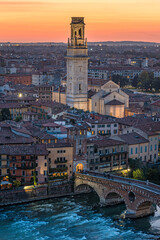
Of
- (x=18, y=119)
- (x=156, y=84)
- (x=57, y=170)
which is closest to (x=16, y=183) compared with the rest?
(x=57, y=170)

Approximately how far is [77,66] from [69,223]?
73.9ft

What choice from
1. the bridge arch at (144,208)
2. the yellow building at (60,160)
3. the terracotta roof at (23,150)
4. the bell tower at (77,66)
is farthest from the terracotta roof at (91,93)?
the bridge arch at (144,208)

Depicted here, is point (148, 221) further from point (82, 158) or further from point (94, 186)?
point (82, 158)

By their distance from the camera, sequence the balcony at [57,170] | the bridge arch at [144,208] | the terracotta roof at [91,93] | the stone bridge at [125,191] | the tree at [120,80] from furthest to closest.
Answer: the tree at [120,80] < the terracotta roof at [91,93] < the balcony at [57,170] < the bridge arch at [144,208] < the stone bridge at [125,191]

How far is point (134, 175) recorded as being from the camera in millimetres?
29016

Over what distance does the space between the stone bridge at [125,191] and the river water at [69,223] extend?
471 millimetres

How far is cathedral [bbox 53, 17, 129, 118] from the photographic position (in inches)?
→ 1734

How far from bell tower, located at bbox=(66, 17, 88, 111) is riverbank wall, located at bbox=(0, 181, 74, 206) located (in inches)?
685

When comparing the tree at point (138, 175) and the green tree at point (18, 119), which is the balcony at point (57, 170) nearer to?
the tree at point (138, 175)

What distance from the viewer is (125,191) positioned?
25.1 meters

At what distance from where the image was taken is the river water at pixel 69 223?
22.7 meters

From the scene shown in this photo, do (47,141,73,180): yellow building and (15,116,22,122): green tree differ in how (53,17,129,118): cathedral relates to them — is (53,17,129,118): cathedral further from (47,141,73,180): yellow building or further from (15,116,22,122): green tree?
(47,141,73,180): yellow building

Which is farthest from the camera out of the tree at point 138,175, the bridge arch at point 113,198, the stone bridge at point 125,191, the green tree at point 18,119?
the green tree at point 18,119

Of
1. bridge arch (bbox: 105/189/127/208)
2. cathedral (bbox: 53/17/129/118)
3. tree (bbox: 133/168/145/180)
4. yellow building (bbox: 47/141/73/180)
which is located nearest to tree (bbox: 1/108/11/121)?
cathedral (bbox: 53/17/129/118)
